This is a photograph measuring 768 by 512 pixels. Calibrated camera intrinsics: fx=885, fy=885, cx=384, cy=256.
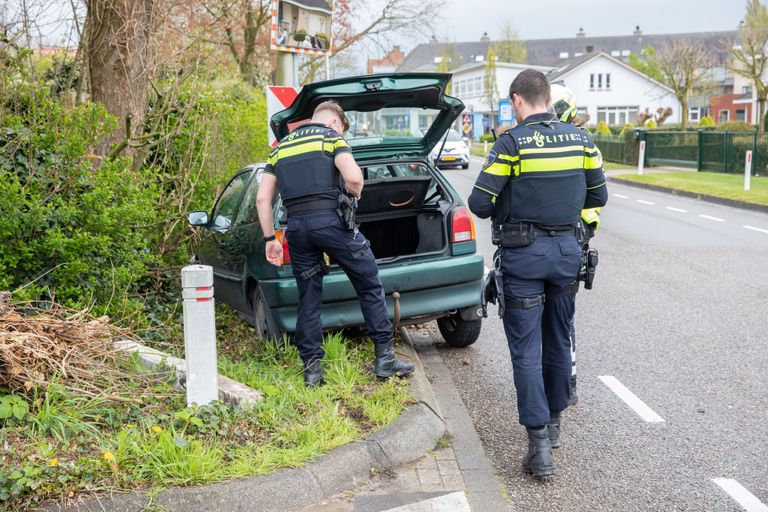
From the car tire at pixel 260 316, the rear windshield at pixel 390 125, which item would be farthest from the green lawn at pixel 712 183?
the car tire at pixel 260 316

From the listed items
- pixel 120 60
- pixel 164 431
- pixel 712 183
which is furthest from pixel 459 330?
pixel 712 183

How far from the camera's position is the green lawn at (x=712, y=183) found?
19361mm

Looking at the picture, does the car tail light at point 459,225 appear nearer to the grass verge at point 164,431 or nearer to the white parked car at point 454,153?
the grass verge at point 164,431

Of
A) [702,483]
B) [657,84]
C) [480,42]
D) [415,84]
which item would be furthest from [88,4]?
[480,42]

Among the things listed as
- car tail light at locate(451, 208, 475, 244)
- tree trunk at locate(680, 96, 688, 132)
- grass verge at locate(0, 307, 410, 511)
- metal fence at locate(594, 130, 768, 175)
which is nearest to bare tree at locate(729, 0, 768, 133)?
tree trunk at locate(680, 96, 688, 132)

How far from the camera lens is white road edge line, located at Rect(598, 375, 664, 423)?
17.4 ft

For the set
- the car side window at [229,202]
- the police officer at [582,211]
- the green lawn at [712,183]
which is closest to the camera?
the police officer at [582,211]

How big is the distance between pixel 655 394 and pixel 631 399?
214 millimetres

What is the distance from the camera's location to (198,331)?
14.8ft

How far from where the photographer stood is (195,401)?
453 cm

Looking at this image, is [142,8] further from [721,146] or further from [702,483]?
[721,146]

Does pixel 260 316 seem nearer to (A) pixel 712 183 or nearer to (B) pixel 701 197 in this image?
(B) pixel 701 197

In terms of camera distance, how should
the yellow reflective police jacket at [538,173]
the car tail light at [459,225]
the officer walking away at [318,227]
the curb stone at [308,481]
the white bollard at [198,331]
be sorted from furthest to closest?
1. the car tail light at [459,225]
2. the officer walking away at [318,227]
3. the white bollard at [198,331]
4. the yellow reflective police jacket at [538,173]
5. the curb stone at [308,481]

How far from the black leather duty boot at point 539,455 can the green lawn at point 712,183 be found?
1513cm
